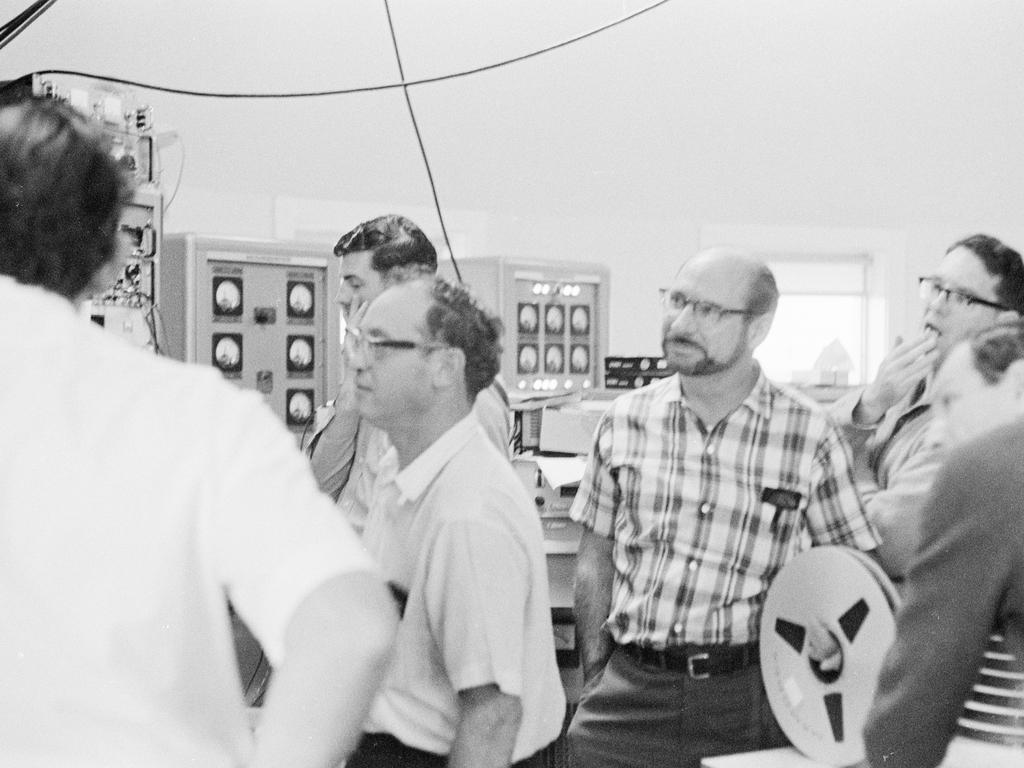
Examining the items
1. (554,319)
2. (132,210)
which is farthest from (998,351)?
(554,319)

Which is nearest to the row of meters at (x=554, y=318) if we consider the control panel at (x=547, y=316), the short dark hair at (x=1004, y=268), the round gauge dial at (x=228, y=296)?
the control panel at (x=547, y=316)

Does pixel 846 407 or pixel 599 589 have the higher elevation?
pixel 846 407

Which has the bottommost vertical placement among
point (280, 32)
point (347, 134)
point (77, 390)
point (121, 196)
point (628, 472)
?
point (628, 472)

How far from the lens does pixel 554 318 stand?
339cm

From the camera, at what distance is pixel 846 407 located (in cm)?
215

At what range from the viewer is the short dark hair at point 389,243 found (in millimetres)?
2369

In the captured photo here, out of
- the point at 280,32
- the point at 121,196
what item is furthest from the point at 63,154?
the point at 280,32

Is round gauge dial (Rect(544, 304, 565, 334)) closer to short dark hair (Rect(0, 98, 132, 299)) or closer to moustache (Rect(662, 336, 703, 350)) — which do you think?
moustache (Rect(662, 336, 703, 350))

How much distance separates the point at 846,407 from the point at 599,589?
21.2 inches

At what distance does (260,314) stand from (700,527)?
56.3 inches

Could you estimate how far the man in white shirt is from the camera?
0.74m

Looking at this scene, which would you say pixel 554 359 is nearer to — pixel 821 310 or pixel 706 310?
pixel 706 310

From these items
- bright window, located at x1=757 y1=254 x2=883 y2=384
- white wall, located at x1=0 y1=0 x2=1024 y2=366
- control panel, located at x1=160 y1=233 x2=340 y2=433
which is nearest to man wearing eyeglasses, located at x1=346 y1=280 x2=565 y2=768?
control panel, located at x1=160 y1=233 x2=340 y2=433

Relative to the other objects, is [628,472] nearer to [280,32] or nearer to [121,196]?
[121,196]
